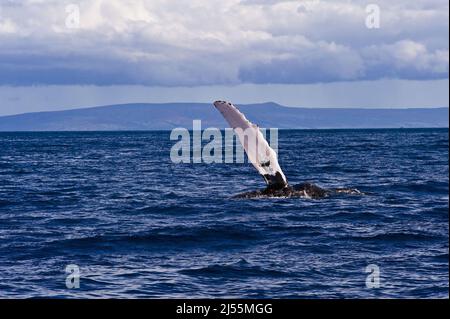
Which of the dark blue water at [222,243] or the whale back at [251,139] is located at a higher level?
the whale back at [251,139]

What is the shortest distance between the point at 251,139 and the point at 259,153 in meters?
0.77

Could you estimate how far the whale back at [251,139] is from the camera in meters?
18.2

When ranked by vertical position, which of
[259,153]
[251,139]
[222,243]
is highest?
[251,139]

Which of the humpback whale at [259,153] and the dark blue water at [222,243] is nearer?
the dark blue water at [222,243]

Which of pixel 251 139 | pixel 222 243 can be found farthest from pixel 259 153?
pixel 222 243

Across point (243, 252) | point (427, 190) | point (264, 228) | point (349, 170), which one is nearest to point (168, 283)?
point (243, 252)

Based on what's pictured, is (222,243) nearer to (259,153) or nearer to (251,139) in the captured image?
(251,139)

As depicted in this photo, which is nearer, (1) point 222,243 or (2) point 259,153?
(1) point 222,243

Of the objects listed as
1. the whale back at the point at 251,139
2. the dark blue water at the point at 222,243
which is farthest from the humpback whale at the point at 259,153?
the dark blue water at the point at 222,243

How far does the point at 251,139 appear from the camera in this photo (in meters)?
18.6

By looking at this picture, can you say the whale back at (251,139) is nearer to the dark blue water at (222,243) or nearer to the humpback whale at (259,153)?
the humpback whale at (259,153)

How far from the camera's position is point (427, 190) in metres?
27.6

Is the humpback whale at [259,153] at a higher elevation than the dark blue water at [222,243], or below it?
higher
